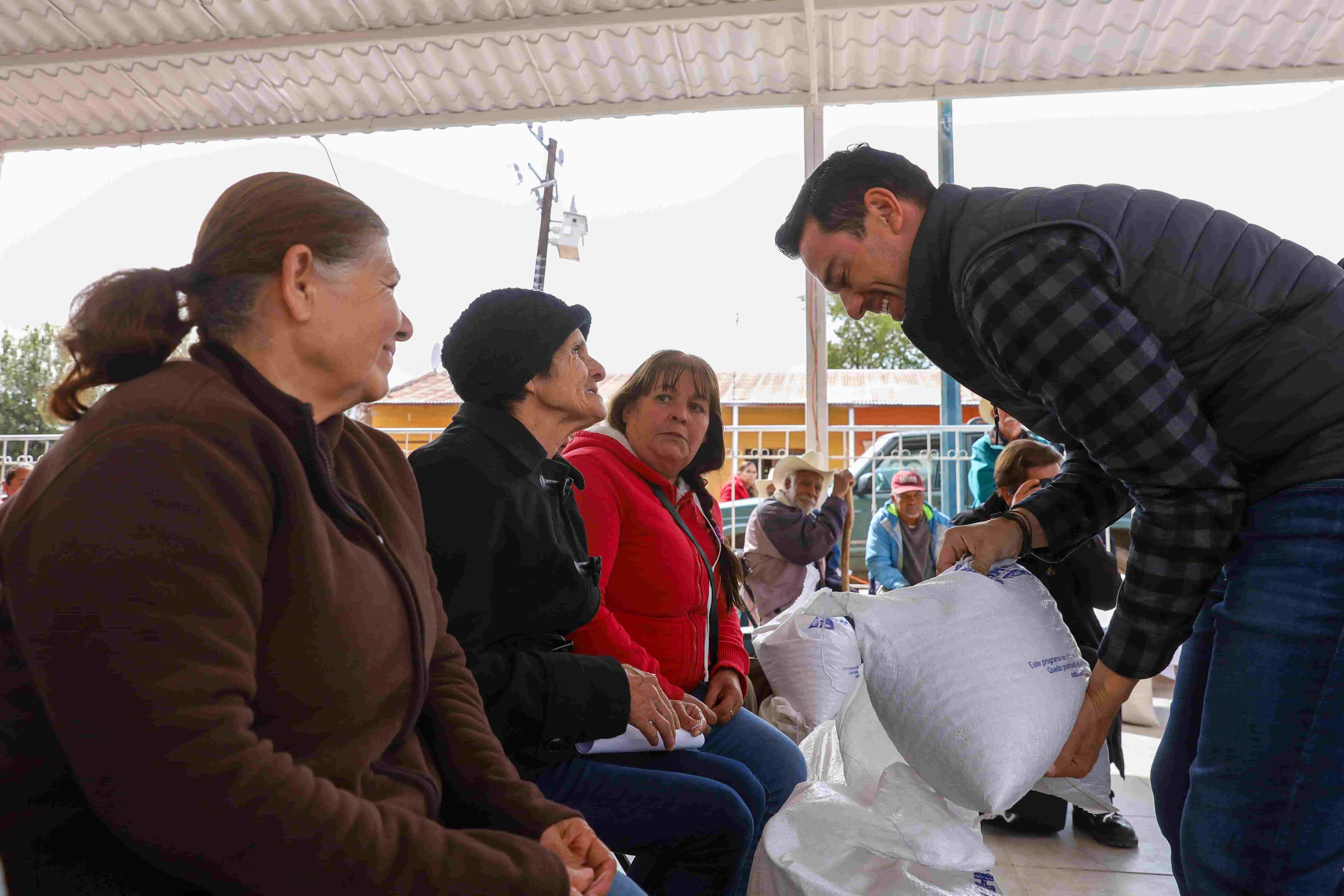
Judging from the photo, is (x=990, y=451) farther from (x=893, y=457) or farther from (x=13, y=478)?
(x=13, y=478)

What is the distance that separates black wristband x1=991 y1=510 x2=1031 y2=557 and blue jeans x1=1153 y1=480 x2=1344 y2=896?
374 millimetres

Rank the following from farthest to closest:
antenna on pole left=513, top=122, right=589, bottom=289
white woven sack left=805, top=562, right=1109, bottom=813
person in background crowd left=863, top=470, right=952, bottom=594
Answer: antenna on pole left=513, top=122, right=589, bottom=289
person in background crowd left=863, top=470, right=952, bottom=594
white woven sack left=805, top=562, right=1109, bottom=813

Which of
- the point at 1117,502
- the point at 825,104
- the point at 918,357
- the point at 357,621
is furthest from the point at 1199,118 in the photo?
the point at 357,621

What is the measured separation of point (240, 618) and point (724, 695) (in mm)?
1394

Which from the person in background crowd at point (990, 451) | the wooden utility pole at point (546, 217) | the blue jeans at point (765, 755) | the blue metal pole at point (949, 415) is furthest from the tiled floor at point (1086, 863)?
the wooden utility pole at point (546, 217)

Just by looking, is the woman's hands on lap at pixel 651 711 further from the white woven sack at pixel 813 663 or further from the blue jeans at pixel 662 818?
the white woven sack at pixel 813 663

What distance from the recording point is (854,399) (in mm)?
15867

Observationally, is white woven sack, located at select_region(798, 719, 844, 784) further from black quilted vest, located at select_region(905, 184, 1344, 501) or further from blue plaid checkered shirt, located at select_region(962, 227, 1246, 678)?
black quilted vest, located at select_region(905, 184, 1344, 501)

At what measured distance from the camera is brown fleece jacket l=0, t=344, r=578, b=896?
0.67 meters

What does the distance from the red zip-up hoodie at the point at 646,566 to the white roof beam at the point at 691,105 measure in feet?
9.02

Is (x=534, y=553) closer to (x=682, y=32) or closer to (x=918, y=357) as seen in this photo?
(x=682, y=32)

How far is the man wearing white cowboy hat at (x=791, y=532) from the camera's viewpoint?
4.09 m

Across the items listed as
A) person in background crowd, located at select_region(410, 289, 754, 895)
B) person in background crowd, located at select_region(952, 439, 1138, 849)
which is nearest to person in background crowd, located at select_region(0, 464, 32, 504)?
person in background crowd, located at select_region(410, 289, 754, 895)

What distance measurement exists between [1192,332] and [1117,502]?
0.45 m
